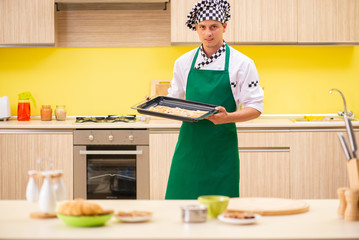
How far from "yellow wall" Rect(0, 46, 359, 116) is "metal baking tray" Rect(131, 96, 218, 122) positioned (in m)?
1.91

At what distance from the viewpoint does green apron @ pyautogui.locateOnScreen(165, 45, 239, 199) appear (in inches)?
108

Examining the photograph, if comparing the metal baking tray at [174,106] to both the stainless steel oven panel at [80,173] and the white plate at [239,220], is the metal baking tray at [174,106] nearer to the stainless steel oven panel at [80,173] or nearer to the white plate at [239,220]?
the white plate at [239,220]

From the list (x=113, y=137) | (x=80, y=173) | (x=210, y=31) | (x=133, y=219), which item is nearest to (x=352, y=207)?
(x=133, y=219)

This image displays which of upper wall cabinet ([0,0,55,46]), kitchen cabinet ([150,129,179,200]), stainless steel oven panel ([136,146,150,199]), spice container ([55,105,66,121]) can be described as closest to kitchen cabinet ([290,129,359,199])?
kitchen cabinet ([150,129,179,200])

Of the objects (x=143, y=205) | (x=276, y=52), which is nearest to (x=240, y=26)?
(x=276, y=52)

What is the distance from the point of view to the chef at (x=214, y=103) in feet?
8.95

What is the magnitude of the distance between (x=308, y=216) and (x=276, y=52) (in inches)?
125

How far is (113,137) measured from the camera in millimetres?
4184

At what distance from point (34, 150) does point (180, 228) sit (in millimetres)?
2847

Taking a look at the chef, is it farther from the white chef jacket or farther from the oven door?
the oven door

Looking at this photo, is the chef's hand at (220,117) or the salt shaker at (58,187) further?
the chef's hand at (220,117)

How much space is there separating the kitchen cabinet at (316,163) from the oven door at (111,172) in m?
1.20

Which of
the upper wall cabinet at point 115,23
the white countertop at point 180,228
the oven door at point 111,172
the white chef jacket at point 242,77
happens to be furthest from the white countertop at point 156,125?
the white countertop at point 180,228

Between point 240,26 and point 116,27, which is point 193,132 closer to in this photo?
point 240,26
